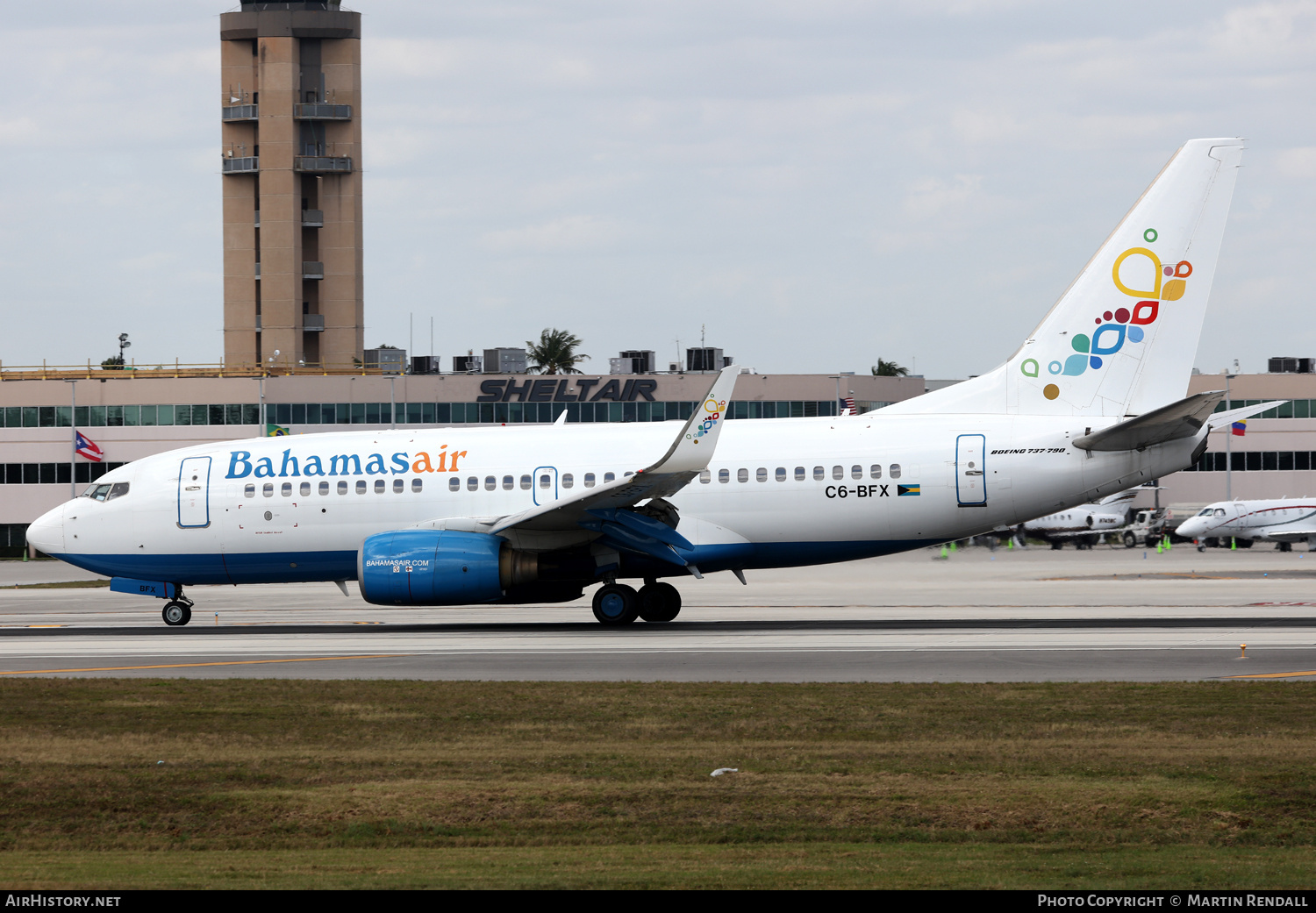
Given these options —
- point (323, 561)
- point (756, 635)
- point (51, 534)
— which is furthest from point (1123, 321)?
point (51, 534)

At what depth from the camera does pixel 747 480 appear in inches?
1018

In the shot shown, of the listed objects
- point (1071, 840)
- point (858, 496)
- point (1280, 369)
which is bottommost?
point (1071, 840)

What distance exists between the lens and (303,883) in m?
8.14

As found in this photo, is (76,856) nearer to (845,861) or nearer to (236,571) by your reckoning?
(845,861)

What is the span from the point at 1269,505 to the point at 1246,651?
175ft

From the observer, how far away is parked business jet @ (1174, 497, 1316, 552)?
67.1 m

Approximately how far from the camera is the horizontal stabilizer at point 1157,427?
23.6 metres

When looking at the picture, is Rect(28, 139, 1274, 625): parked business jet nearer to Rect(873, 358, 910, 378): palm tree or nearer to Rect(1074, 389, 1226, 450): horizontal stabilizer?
Rect(1074, 389, 1226, 450): horizontal stabilizer

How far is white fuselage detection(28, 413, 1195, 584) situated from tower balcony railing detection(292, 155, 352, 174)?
6696 cm

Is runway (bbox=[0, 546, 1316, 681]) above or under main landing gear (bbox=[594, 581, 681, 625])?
under

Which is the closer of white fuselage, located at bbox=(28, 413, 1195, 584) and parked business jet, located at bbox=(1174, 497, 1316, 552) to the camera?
white fuselage, located at bbox=(28, 413, 1195, 584)

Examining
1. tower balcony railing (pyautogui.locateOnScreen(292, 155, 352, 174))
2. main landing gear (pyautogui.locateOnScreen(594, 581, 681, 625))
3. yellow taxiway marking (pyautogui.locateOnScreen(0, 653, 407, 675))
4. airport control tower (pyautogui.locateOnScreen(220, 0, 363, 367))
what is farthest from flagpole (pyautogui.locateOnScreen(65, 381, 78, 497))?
yellow taxiway marking (pyautogui.locateOnScreen(0, 653, 407, 675))

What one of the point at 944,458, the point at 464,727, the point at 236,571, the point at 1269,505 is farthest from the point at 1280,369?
the point at 464,727

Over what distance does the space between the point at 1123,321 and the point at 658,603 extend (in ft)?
33.8
